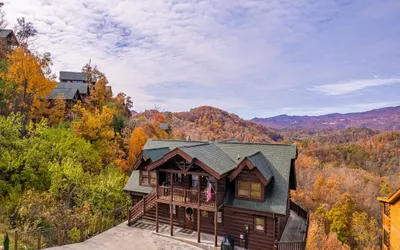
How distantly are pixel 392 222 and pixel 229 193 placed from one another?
10.0 m

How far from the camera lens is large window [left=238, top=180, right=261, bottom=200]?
1661 centimetres

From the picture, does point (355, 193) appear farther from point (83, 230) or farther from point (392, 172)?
point (83, 230)

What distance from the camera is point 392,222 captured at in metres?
15.8

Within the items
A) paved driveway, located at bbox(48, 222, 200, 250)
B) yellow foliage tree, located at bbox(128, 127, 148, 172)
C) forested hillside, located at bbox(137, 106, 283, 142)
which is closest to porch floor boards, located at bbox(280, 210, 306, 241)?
paved driveway, located at bbox(48, 222, 200, 250)

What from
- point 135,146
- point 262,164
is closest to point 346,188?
point 135,146

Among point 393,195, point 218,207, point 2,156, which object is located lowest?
point 218,207

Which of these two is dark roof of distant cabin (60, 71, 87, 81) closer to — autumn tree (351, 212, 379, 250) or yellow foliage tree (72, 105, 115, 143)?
yellow foliage tree (72, 105, 115, 143)

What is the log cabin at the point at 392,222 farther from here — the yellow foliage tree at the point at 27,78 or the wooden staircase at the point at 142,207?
the yellow foliage tree at the point at 27,78

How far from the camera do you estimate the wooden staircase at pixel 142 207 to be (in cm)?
1947

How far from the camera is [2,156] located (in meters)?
19.1

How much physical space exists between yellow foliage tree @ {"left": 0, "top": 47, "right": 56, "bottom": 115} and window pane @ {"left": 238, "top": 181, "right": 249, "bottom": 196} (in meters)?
26.7

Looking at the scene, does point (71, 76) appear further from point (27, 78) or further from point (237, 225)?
point (237, 225)

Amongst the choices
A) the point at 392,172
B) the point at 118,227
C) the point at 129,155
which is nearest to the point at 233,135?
the point at 392,172

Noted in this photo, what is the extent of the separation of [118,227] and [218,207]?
8152 millimetres
